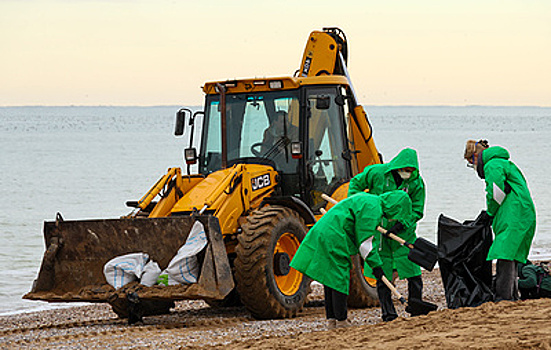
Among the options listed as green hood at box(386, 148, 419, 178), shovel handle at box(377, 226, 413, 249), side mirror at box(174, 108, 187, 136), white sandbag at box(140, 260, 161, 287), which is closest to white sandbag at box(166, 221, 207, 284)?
white sandbag at box(140, 260, 161, 287)

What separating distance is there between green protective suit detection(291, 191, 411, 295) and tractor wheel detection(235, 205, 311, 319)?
3.71 feet

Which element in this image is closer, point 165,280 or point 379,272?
point 379,272

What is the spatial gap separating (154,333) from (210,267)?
32.6 inches

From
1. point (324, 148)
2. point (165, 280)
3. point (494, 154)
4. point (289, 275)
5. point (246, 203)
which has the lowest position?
point (289, 275)

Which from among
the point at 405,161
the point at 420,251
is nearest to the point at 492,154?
the point at 405,161

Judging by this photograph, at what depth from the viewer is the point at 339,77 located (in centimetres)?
1119

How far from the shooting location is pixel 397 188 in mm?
9305

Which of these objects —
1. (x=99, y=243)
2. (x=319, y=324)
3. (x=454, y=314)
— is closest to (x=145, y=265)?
(x=99, y=243)

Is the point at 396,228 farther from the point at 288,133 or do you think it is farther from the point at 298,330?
the point at 288,133

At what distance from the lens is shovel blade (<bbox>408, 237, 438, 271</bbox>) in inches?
339

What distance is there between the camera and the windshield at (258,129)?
10766 mm

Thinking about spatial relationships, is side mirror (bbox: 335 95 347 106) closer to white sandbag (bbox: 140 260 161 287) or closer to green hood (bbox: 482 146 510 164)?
green hood (bbox: 482 146 510 164)

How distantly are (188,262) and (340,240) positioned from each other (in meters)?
1.78

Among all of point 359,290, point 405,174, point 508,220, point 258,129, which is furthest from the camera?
point 258,129
